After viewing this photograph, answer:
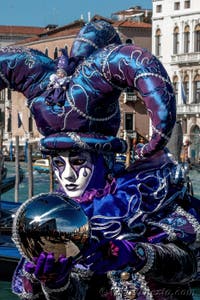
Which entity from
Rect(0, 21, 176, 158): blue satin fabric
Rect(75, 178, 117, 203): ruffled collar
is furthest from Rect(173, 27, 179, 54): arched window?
Rect(75, 178, 117, 203): ruffled collar

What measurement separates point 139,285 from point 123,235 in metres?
0.11

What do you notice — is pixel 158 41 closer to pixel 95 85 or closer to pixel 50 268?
pixel 95 85

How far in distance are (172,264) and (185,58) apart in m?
29.9

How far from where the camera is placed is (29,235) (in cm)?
164

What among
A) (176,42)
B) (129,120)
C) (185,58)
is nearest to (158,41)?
(176,42)

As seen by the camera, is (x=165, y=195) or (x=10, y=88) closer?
(x=165, y=195)

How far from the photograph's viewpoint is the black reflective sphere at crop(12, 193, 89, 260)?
163cm

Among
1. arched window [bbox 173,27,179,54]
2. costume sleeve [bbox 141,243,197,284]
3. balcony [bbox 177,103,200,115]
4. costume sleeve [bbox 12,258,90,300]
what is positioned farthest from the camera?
arched window [bbox 173,27,179,54]

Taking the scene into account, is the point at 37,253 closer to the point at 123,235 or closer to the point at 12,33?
the point at 123,235

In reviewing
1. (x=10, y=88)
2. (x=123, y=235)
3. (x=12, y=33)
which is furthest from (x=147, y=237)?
(x=12, y=33)

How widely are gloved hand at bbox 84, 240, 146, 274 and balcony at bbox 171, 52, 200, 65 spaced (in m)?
29.6

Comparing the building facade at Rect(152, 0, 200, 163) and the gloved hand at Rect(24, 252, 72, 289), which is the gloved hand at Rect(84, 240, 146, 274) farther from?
the building facade at Rect(152, 0, 200, 163)

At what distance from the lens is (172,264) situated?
1.85m

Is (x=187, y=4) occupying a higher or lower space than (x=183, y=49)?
higher
